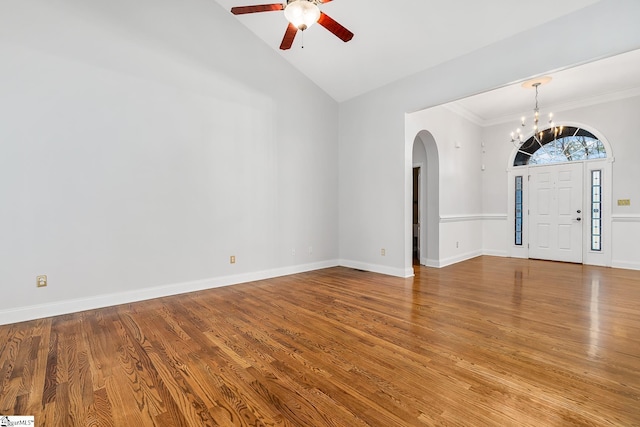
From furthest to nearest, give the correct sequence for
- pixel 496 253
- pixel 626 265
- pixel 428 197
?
pixel 496 253 → pixel 428 197 → pixel 626 265

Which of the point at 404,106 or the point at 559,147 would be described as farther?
the point at 559,147

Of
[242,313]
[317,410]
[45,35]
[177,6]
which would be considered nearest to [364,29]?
[177,6]

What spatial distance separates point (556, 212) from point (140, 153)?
7.74m

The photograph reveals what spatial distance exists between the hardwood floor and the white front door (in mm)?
2612

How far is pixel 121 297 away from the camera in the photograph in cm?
363

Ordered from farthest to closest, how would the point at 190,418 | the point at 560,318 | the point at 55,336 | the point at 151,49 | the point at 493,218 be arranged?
the point at 493,218, the point at 151,49, the point at 560,318, the point at 55,336, the point at 190,418

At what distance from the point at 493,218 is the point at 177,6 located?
7.41 meters

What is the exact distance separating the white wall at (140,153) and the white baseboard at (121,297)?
0.05 feet

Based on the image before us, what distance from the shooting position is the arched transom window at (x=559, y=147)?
600 centimetres

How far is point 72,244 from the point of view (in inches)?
132

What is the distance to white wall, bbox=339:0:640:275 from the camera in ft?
9.73

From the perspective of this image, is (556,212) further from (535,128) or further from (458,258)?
(458,258)

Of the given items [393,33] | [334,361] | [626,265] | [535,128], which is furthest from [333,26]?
[626,265]

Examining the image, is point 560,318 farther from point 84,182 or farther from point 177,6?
point 177,6
